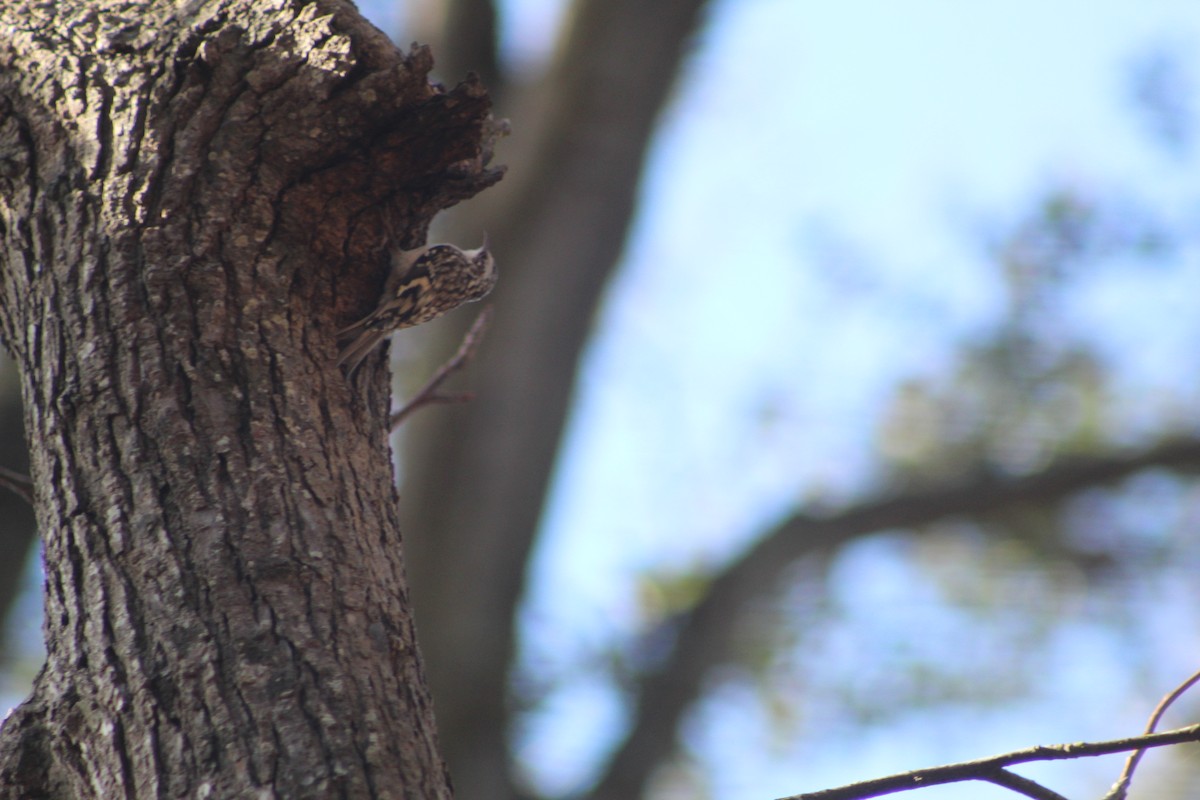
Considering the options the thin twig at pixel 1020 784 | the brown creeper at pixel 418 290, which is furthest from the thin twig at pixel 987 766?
the brown creeper at pixel 418 290

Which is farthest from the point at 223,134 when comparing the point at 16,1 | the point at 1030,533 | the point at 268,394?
the point at 1030,533

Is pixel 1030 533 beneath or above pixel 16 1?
above

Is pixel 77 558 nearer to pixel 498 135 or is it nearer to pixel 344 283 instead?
pixel 344 283

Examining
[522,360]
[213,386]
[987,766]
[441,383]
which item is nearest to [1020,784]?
[987,766]

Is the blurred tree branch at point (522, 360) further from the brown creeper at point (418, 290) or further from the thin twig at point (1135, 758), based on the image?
the thin twig at point (1135, 758)

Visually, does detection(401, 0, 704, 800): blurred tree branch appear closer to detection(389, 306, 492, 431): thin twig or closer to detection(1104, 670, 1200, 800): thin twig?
detection(389, 306, 492, 431): thin twig

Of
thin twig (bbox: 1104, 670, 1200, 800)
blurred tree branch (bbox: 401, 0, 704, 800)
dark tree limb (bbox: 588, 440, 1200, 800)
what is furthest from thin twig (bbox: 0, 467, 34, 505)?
dark tree limb (bbox: 588, 440, 1200, 800)
